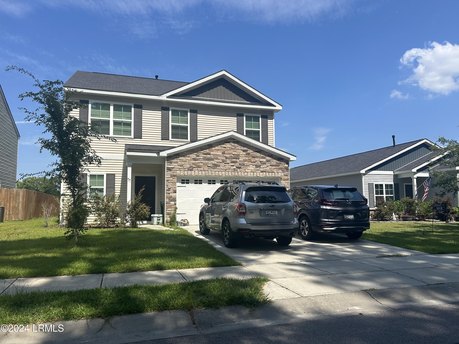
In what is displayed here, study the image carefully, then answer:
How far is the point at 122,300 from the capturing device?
211 inches

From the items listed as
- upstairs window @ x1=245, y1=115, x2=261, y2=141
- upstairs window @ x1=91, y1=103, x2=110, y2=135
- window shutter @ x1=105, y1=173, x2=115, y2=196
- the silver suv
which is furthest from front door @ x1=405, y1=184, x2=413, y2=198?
upstairs window @ x1=91, y1=103, x2=110, y2=135

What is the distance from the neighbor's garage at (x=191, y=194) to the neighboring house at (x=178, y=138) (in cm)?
4

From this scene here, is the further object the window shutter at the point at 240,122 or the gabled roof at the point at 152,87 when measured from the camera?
the window shutter at the point at 240,122

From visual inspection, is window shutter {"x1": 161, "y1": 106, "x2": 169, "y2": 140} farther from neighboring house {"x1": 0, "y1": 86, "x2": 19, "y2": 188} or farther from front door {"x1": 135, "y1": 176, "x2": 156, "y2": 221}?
neighboring house {"x1": 0, "y1": 86, "x2": 19, "y2": 188}

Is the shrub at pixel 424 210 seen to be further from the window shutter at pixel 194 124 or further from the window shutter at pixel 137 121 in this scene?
the window shutter at pixel 137 121

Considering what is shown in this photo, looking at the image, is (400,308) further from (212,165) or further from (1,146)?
(1,146)

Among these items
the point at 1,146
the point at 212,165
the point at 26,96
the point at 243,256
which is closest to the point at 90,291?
the point at 243,256

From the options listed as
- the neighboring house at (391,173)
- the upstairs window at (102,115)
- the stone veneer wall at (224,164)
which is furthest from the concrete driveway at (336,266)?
the neighboring house at (391,173)

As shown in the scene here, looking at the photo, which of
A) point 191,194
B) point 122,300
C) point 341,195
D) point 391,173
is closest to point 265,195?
point 341,195

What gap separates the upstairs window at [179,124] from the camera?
1934cm

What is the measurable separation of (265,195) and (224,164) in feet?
23.7

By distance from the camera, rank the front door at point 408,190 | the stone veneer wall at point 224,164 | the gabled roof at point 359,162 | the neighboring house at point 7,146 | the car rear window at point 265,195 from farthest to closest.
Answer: the neighboring house at point 7,146
the front door at point 408,190
the gabled roof at point 359,162
the stone veneer wall at point 224,164
the car rear window at point 265,195

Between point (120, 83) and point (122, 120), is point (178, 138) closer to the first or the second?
point (122, 120)

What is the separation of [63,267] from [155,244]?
10.2 feet
